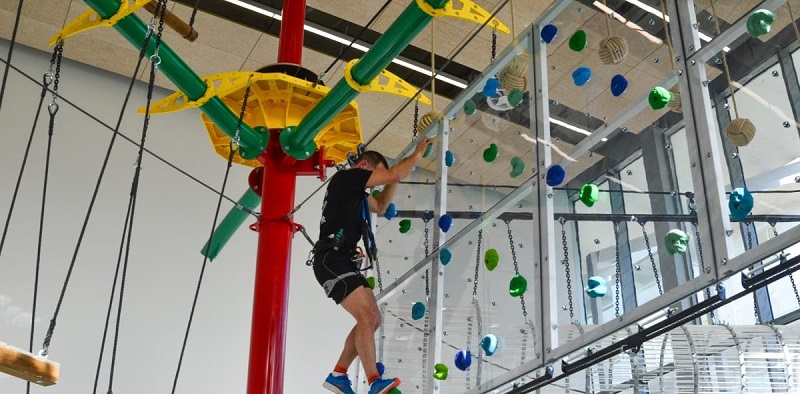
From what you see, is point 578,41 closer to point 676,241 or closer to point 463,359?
point 676,241

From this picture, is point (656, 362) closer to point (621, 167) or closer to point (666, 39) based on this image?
point (621, 167)

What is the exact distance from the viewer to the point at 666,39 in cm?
353

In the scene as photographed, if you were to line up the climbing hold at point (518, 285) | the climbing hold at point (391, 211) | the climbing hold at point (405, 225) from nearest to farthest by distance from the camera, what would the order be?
the climbing hold at point (518, 285), the climbing hold at point (405, 225), the climbing hold at point (391, 211)

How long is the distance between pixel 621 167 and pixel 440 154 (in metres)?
1.71

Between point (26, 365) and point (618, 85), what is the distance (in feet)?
8.42

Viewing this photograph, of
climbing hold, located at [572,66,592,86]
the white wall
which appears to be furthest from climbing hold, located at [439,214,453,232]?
the white wall

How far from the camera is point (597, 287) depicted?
3.74 m

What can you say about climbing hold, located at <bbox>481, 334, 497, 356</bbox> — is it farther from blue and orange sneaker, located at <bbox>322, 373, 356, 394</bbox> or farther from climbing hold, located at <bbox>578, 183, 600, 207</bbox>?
climbing hold, located at <bbox>578, 183, 600, 207</bbox>

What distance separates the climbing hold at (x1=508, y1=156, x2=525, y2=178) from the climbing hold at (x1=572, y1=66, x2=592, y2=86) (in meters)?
0.52

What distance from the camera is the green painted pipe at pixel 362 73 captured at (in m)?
4.38

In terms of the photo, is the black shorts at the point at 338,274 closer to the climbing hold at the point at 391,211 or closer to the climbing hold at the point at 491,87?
the climbing hold at the point at 391,211

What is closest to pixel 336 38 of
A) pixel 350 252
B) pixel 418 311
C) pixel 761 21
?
pixel 418 311

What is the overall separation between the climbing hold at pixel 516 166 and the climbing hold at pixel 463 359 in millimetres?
957

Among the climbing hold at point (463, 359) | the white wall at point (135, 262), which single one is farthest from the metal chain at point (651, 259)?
the white wall at point (135, 262)
